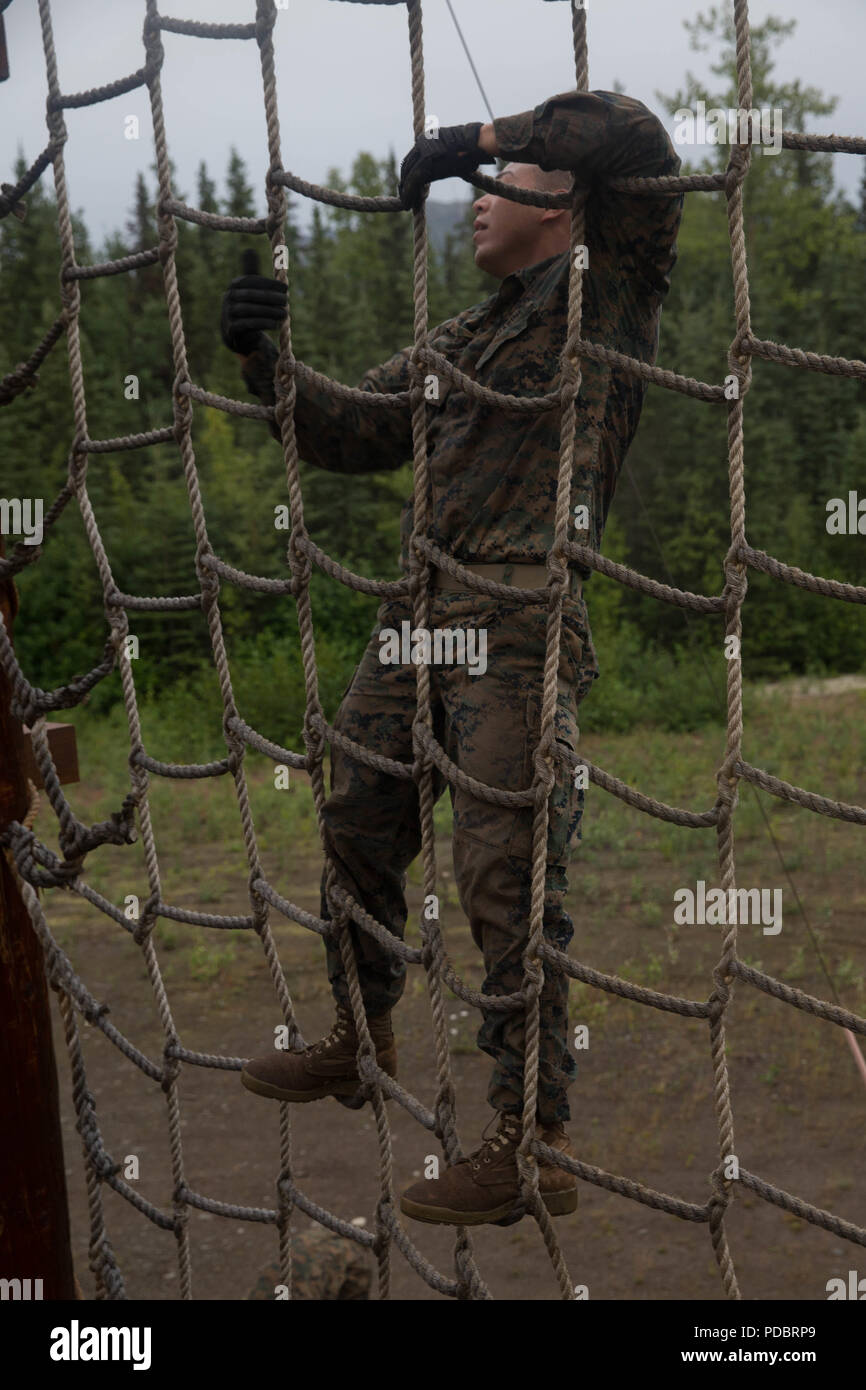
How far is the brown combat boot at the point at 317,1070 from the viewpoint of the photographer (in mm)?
2189

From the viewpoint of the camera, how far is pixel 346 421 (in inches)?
88.8

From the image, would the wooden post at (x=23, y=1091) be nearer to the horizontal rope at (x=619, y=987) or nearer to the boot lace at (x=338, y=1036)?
the boot lace at (x=338, y=1036)

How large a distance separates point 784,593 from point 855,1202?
8.66m

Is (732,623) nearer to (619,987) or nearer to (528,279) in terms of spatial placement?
(619,987)

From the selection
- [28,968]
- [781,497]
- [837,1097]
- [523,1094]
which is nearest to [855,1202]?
[837,1097]

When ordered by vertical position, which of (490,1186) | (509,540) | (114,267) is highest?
(114,267)

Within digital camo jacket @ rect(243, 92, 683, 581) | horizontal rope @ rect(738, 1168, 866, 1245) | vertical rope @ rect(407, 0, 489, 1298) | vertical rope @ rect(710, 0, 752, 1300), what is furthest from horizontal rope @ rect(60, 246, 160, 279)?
horizontal rope @ rect(738, 1168, 866, 1245)

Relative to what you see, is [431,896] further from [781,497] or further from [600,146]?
[781,497]

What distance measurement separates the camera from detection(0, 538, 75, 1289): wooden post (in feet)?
7.55

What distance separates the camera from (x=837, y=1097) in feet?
13.9

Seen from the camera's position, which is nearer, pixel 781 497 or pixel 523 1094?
pixel 523 1094

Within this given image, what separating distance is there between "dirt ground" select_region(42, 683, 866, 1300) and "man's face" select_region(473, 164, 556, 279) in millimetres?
2453

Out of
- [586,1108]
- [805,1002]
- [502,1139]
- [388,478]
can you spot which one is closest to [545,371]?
[805,1002]

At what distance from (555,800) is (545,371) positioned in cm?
62
